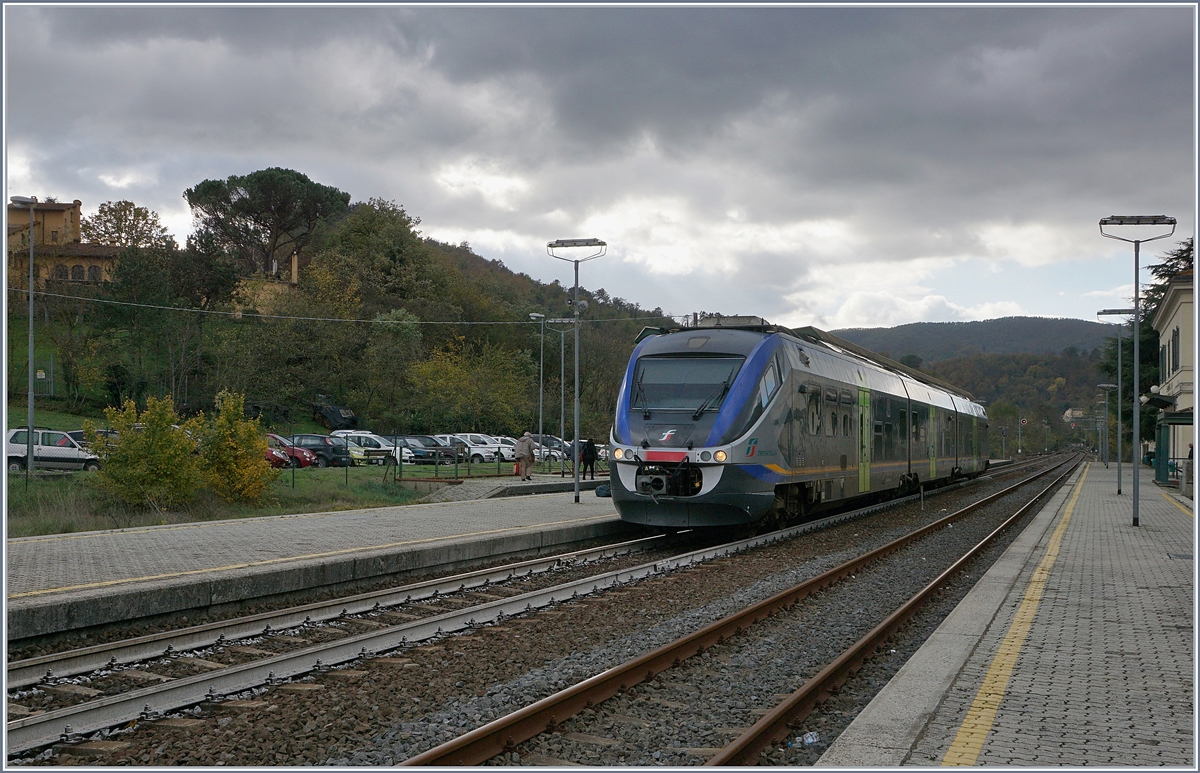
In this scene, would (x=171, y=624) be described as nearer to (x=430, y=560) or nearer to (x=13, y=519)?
(x=430, y=560)

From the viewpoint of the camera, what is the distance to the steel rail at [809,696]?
5508 millimetres

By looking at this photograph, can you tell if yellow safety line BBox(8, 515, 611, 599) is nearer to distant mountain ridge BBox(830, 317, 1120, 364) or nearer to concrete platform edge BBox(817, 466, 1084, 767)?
concrete platform edge BBox(817, 466, 1084, 767)

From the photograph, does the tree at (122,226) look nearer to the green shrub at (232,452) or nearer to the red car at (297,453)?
the red car at (297,453)

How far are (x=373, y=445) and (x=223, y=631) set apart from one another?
1406 inches

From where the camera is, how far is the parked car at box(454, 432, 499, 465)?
152ft

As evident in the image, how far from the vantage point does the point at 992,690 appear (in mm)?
6590

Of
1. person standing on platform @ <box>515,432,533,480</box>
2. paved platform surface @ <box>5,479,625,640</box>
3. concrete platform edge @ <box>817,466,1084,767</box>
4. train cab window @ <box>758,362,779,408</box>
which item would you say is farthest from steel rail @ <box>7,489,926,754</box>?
person standing on platform @ <box>515,432,533,480</box>

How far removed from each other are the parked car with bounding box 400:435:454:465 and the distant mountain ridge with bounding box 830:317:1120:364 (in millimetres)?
113234

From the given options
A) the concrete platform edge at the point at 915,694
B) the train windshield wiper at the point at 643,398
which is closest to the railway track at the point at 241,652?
the train windshield wiper at the point at 643,398

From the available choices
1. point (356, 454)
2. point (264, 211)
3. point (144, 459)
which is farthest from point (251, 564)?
point (264, 211)

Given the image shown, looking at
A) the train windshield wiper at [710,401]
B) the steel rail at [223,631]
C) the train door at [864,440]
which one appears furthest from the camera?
the train door at [864,440]

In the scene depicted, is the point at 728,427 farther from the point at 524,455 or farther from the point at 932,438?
the point at 932,438

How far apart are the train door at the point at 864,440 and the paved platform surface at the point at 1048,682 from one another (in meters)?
7.90

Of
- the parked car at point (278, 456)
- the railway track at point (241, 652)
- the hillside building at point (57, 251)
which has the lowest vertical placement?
the railway track at point (241, 652)
